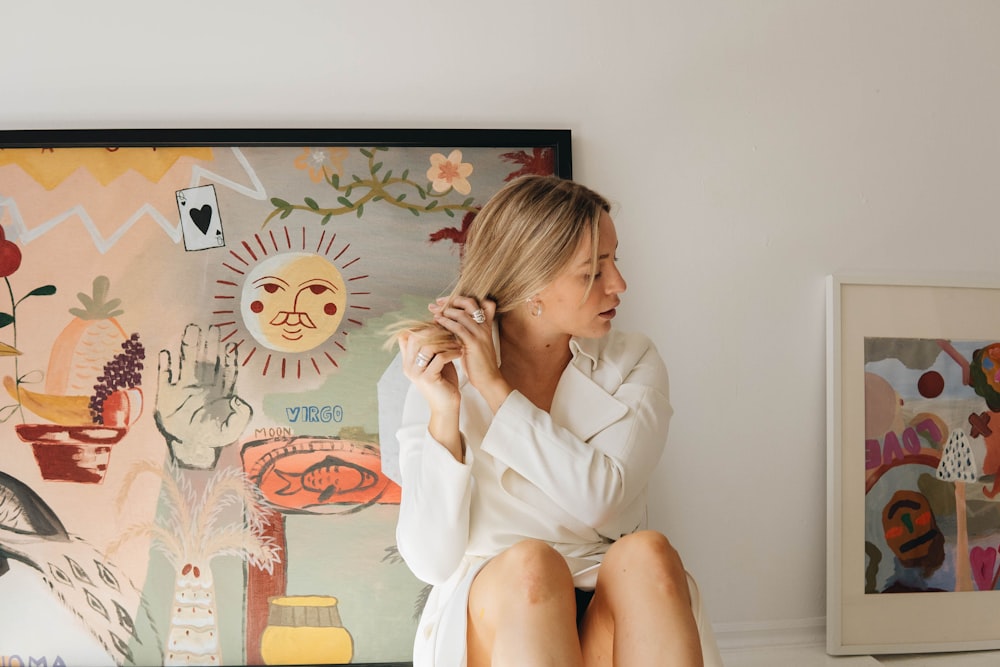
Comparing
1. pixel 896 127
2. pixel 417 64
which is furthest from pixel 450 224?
pixel 896 127

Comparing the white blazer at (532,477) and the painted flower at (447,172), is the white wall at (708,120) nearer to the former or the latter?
the painted flower at (447,172)

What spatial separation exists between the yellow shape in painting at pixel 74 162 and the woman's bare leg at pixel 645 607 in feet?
4.07

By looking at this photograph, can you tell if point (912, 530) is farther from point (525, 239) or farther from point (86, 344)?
point (86, 344)

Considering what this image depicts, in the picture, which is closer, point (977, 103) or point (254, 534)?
point (254, 534)

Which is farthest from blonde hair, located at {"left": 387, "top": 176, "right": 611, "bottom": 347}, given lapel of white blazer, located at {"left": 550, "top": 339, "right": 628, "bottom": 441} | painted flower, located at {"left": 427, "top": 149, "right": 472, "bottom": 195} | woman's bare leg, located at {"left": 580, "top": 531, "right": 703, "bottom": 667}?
woman's bare leg, located at {"left": 580, "top": 531, "right": 703, "bottom": 667}

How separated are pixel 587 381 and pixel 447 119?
28.0 inches

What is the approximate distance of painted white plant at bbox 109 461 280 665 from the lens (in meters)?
1.64

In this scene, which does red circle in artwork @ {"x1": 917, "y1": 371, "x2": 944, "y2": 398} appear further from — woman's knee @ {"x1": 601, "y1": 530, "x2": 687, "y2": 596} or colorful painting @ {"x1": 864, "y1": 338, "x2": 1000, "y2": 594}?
woman's knee @ {"x1": 601, "y1": 530, "x2": 687, "y2": 596}

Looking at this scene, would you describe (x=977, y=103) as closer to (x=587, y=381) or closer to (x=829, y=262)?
(x=829, y=262)

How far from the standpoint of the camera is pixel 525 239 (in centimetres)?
130

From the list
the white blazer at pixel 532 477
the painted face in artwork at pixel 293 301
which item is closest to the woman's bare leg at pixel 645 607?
the white blazer at pixel 532 477

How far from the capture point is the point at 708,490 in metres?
1.77

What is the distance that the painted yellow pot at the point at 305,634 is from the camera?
165 cm

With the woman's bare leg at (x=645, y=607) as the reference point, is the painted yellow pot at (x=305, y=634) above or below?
below
